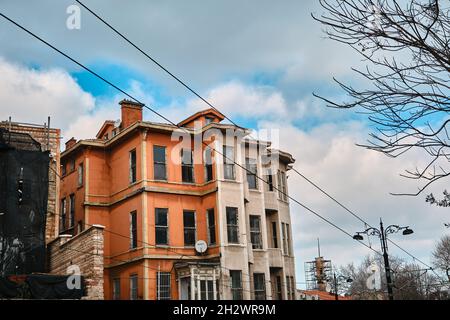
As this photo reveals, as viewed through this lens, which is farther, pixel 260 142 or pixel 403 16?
pixel 260 142

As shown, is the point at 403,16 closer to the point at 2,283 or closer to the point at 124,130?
the point at 2,283

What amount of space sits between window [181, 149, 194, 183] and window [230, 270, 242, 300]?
566 centimetres

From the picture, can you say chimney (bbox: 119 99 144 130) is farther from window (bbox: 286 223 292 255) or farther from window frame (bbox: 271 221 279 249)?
window (bbox: 286 223 292 255)

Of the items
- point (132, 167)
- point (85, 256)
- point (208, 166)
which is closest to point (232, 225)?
point (208, 166)

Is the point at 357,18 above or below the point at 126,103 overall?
below

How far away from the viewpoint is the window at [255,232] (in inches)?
1165

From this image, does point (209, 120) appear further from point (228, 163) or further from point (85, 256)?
point (85, 256)

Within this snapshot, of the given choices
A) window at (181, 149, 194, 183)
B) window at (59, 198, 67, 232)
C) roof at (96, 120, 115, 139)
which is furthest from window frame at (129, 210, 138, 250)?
roof at (96, 120, 115, 139)

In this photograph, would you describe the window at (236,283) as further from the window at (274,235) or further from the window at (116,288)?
the window at (116,288)

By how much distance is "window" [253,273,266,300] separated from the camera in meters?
28.2

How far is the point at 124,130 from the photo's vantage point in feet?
95.7
